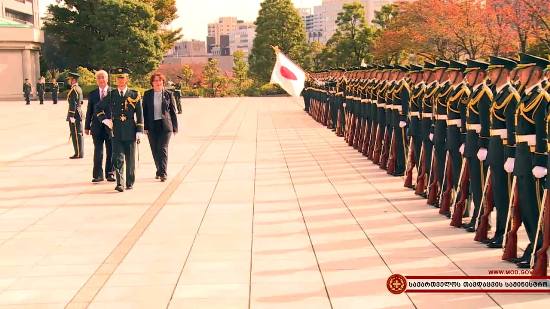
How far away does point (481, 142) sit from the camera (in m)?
8.65

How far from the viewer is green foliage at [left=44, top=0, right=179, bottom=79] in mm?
64438

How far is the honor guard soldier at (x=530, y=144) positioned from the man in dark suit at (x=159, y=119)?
7.57m

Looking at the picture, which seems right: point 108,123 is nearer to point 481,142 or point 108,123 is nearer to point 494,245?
point 481,142

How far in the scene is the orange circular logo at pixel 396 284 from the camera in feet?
21.5

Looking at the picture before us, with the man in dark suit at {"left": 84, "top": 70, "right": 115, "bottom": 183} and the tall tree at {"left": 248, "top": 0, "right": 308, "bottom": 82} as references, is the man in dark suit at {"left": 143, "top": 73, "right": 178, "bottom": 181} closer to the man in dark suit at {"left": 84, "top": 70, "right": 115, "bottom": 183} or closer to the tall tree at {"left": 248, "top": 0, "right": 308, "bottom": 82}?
the man in dark suit at {"left": 84, "top": 70, "right": 115, "bottom": 183}

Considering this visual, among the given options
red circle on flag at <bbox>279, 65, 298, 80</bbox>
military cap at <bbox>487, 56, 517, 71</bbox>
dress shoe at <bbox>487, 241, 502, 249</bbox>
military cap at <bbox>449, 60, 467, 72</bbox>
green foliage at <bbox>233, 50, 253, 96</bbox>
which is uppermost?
military cap at <bbox>487, 56, 517, 71</bbox>

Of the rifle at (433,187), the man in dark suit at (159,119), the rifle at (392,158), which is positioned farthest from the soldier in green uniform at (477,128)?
the man in dark suit at (159,119)

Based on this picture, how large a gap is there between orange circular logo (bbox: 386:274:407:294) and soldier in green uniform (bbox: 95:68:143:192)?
22.2 feet

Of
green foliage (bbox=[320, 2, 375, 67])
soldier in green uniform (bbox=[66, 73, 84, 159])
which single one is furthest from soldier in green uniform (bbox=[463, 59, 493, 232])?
green foliage (bbox=[320, 2, 375, 67])

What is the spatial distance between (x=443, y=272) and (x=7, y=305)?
378 cm

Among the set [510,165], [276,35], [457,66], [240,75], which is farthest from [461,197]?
[240,75]

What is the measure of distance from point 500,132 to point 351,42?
6142 cm

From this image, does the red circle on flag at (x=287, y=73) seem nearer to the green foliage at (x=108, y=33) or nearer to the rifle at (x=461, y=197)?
the rifle at (x=461, y=197)

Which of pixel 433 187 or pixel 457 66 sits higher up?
pixel 457 66
